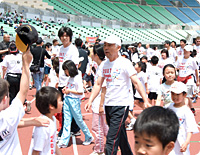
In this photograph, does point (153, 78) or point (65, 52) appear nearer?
point (65, 52)

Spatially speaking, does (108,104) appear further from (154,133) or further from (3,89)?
(154,133)

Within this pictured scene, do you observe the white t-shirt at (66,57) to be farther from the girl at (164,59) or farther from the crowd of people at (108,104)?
the girl at (164,59)

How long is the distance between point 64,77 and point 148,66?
361 cm

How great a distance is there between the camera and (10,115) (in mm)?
2217

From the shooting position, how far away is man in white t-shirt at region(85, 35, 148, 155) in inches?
156

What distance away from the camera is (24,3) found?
35.2m

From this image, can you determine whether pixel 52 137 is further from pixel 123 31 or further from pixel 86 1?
pixel 86 1

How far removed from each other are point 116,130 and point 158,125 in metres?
2.40

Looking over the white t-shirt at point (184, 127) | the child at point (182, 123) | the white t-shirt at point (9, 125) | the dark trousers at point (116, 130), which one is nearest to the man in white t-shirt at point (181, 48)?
the dark trousers at point (116, 130)

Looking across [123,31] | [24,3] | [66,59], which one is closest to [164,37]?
[123,31]

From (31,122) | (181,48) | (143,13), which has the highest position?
(143,13)

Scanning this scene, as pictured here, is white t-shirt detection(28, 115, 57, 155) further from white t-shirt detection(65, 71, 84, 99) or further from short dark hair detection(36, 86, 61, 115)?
white t-shirt detection(65, 71, 84, 99)

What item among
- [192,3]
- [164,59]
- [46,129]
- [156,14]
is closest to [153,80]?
[164,59]

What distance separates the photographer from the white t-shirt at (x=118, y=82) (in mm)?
4039
